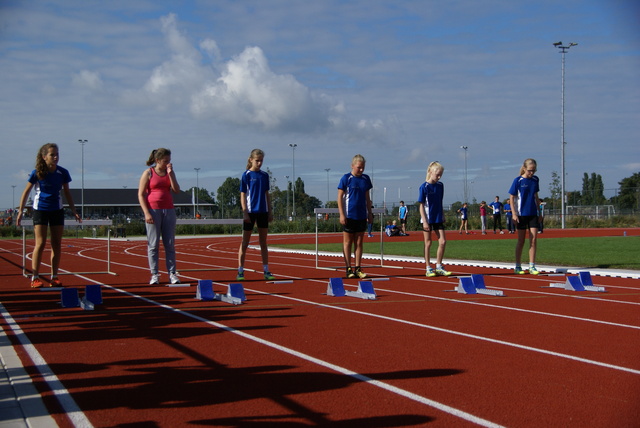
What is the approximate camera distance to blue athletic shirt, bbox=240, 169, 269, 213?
10461mm

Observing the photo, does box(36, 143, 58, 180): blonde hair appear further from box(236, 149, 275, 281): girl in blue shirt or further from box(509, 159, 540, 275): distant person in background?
box(509, 159, 540, 275): distant person in background

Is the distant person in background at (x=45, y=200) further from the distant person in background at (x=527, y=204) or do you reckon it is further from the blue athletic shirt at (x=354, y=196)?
the distant person in background at (x=527, y=204)

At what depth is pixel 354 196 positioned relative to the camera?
10766mm

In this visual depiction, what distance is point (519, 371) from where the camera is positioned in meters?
4.52

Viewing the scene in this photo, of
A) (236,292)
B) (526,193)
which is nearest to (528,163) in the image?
(526,193)

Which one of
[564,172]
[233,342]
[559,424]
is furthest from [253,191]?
[564,172]

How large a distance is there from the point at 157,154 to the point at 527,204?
620 centimetres

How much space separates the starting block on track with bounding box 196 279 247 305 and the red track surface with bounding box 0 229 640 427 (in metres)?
0.20

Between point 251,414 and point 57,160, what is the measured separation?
6.93 metres

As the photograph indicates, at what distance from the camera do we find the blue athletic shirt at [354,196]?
35.2 ft

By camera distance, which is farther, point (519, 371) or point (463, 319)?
point (463, 319)

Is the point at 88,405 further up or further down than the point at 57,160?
further down

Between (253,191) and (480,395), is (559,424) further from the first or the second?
(253,191)

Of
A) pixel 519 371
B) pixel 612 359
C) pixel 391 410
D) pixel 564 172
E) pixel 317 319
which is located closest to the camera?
pixel 391 410
